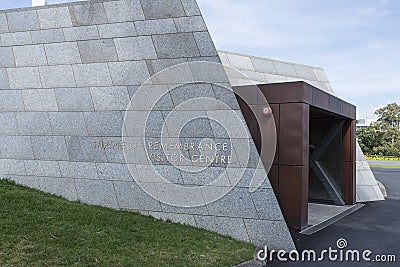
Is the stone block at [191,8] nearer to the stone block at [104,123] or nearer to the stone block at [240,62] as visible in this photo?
the stone block at [104,123]

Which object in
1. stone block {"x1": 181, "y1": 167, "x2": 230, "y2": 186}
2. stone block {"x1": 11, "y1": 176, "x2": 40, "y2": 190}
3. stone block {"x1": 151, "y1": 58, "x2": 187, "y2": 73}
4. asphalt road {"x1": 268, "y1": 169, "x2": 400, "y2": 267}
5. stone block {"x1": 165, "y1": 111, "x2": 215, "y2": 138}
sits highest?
stone block {"x1": 151, "y1": 58, "x2": 187, "y2": 73}

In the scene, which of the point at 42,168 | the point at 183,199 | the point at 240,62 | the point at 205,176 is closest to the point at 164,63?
the point at 205,176

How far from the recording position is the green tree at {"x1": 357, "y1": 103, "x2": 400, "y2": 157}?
1615 inches

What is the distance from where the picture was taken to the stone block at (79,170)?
27.1 feet

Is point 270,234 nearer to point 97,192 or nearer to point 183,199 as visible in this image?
point 183,199

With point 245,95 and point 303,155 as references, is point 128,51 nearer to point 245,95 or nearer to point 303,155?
point 245,95

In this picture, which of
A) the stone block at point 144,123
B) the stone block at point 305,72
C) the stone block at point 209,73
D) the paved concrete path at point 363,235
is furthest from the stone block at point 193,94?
the stone block at point 305,72

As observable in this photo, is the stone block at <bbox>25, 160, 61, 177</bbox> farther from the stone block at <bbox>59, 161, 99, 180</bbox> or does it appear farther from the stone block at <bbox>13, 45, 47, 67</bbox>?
the stone block at <bbox>13, 45, 47, 67</bbox>

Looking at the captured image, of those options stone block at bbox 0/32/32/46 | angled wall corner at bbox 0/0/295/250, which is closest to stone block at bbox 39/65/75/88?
angled wall corner at bbox 0/0/295/250

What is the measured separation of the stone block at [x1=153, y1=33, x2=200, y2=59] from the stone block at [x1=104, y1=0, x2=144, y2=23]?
0.74 metres

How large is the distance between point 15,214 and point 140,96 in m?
3.37

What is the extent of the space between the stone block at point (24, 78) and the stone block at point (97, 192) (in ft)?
8.90

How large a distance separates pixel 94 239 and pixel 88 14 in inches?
211

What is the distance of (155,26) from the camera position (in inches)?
314
